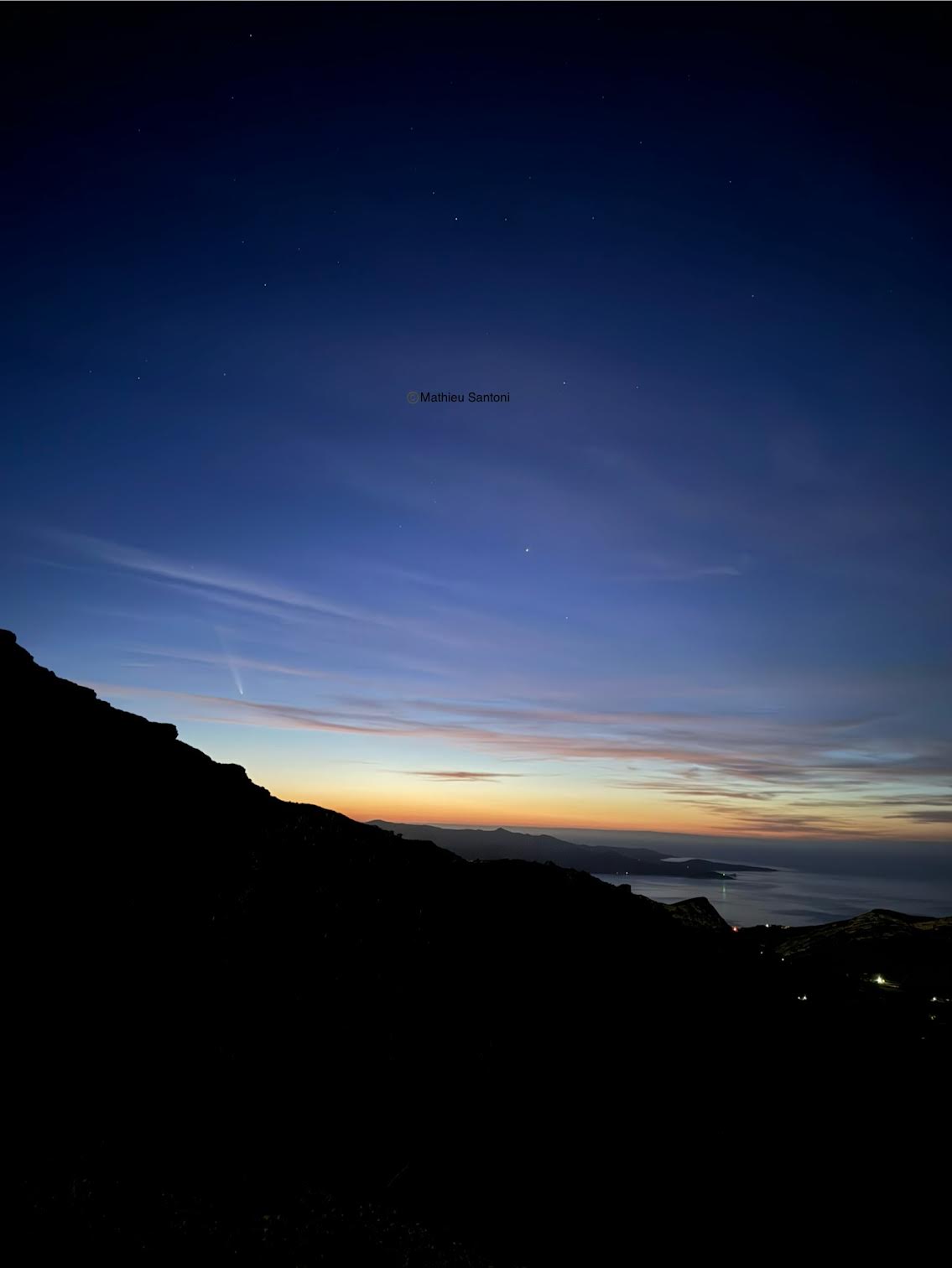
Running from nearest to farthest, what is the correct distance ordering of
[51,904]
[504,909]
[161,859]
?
[51,904] → [161,859] → [504,909]

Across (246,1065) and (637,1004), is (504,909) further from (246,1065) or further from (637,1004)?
(246,1065)

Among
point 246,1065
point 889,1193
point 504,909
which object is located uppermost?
point 504,909

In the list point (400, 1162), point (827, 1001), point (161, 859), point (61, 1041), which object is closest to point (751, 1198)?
point (400, 1162)

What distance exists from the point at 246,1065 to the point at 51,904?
8.69 m

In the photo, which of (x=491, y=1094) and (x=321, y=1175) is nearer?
(x=321, y=1175)

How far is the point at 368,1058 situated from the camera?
21.0 metres

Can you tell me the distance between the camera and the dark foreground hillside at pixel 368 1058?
52.2ft

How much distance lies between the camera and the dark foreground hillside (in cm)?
1590

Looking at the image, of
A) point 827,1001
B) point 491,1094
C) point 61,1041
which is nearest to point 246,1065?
point 61,1041

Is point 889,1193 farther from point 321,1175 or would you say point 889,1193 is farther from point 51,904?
point 51,904

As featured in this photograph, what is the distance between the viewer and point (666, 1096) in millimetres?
22906

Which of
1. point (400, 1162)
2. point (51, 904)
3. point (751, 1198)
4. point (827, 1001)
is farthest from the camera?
point (827, 1001)

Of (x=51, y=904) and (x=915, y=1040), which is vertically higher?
(x=51, y=904)

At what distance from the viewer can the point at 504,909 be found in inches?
1177
